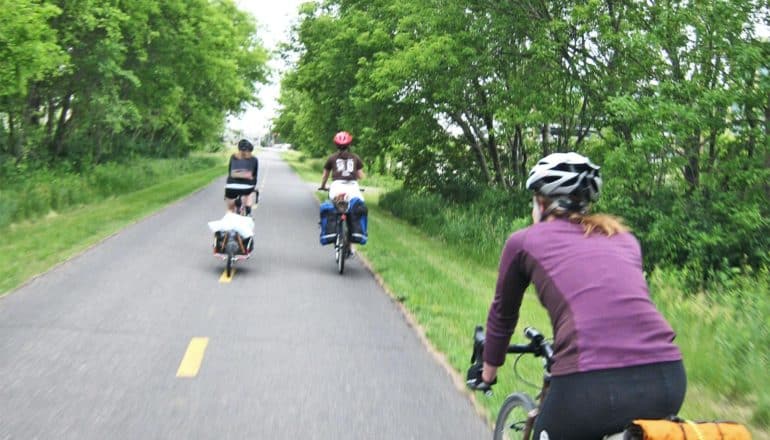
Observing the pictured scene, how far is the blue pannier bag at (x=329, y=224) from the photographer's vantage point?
1178cm

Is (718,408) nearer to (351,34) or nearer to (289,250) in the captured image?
(289,250)

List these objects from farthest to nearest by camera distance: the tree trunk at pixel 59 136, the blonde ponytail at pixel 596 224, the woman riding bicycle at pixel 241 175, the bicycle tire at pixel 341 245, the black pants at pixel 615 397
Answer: the tree trunk at pixel 59 136, the woman riding bicycle at pixel 241 175, the bicycle tire at pixel 341 245, the blonde ponytail at pixel 596 224, the black pants at pixel 615 397

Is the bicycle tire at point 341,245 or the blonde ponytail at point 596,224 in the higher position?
the blonde ponytail at point 596,224

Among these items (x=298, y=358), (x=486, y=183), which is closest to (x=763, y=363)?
Answer: (x=298, y=358)

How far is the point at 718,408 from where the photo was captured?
5.56m

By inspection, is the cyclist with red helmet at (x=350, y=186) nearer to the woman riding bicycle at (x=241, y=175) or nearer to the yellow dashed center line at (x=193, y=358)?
the woman riding bicycle at (x=241, y=175)

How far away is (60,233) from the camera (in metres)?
14.8

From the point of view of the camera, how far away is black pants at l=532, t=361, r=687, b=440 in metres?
2.45

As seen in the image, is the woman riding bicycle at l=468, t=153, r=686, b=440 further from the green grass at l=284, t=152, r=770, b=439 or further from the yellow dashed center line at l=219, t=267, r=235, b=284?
the yellow dashed center line at l=219, t=267, r=235, b=284

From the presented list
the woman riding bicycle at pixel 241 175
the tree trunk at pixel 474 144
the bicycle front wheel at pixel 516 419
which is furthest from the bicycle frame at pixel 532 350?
the tree trunk at pixel 474 144

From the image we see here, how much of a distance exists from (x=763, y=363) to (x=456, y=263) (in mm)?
7490

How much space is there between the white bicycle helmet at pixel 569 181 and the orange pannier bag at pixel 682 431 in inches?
33.7

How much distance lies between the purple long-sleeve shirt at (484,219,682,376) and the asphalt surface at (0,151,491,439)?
7.90ft

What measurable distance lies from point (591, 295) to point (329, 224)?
9.38 m
